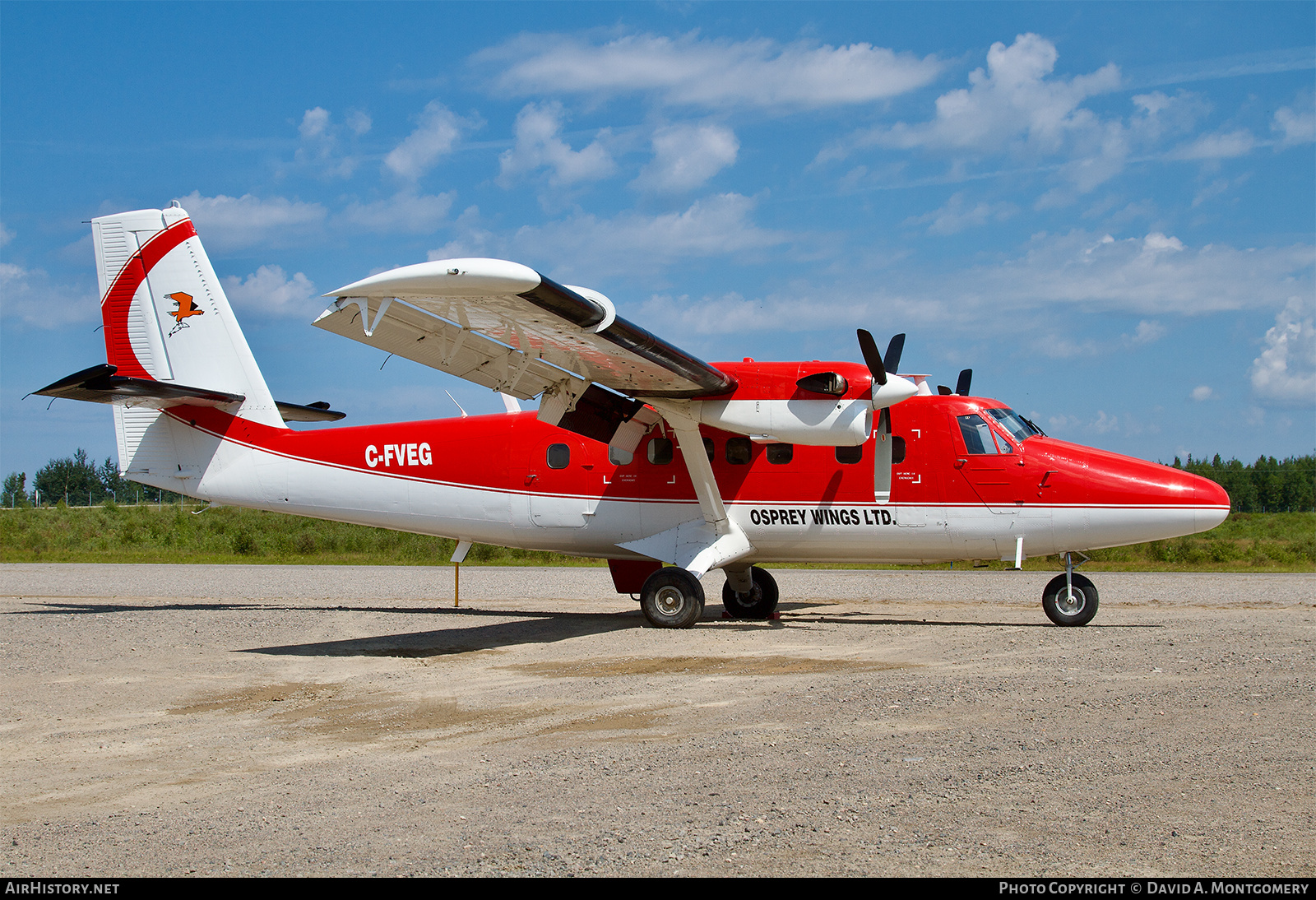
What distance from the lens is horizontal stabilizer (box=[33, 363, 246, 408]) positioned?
43.9ft

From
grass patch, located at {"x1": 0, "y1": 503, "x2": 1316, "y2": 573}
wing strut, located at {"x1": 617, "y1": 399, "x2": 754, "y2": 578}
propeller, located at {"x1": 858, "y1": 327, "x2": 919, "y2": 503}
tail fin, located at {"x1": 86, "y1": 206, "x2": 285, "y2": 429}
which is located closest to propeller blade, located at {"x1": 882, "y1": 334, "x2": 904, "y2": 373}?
propeller, located at {"x1": 858, "y1": 327, "x2": 919, "y2": 503}

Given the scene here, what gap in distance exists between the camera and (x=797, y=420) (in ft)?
41.4

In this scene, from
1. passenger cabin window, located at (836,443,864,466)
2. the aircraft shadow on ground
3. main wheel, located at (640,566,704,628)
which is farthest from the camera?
passenger cabin window, located at (836,443,864,466)

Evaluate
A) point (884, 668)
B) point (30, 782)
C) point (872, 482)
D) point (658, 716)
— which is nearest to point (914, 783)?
point (658, 716)

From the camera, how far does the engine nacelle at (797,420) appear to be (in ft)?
41.0

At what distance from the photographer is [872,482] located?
13.5 meters

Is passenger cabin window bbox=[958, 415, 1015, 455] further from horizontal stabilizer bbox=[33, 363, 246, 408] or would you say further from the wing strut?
horizontal stabilizer bbox=[33, 363, 246, 408]

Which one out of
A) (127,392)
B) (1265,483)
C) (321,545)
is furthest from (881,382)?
(1265,483)

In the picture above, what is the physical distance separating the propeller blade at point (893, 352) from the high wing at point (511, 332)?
2.12 m

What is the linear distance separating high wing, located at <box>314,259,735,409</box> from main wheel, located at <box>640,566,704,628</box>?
96.5 inches

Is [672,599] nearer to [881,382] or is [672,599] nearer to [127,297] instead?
[881,382]

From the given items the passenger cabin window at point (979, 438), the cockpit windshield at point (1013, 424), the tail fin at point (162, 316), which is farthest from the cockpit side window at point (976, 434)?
the tail fin at point (162, 316)

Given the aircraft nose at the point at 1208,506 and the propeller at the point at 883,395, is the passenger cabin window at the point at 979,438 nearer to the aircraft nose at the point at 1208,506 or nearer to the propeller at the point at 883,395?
the propeller at the point at 883,395
